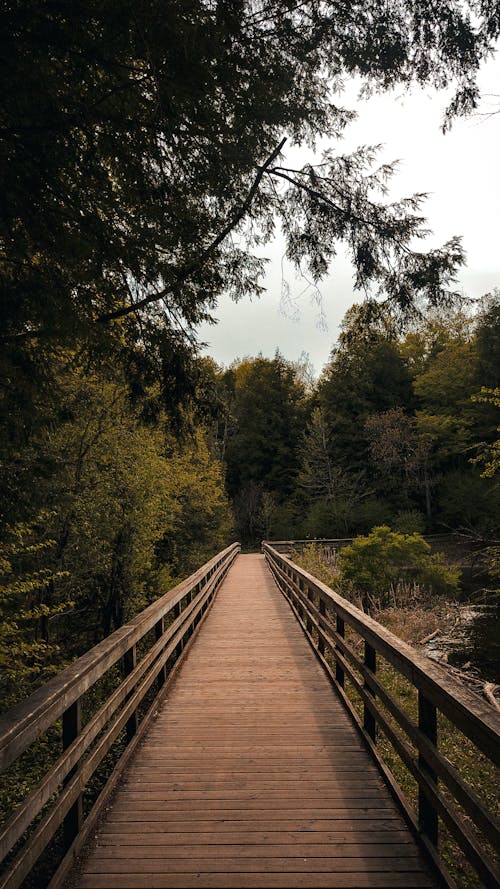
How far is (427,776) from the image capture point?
2443 mm

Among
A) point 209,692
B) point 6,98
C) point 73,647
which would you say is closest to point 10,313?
point 6,98

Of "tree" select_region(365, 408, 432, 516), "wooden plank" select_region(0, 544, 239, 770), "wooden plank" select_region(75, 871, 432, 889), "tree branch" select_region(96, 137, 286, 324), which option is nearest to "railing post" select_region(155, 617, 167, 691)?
"wooden plank" select_region(0, 544, 239, 770)

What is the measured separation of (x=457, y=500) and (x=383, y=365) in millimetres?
14582

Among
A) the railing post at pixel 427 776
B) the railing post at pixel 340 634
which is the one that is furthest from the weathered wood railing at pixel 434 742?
the railing post at pixel 340 634

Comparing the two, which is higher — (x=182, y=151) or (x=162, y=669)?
(x=182, y=151)

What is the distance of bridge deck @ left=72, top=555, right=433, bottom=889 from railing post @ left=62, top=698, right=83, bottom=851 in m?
0.13

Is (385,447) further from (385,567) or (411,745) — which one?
(411,745)

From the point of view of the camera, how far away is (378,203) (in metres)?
5.31

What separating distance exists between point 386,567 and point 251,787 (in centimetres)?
1264

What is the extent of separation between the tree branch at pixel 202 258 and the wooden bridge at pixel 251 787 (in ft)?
9.03

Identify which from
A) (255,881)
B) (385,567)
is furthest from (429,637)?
(255,881)

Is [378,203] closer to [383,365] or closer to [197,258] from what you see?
[197,258]

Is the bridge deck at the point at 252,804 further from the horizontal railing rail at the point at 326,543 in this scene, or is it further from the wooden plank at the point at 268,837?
the horizontal railing rail at the point at 326,543

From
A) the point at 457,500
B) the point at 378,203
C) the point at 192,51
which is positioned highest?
the point at 378,203
